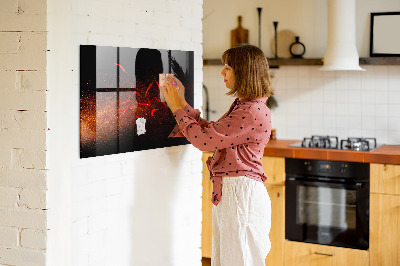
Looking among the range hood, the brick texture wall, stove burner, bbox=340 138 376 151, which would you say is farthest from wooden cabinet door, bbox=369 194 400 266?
the brick texture wall

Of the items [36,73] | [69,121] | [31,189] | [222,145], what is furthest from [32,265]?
[222,145]

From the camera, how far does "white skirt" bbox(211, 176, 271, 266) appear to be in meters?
2.76

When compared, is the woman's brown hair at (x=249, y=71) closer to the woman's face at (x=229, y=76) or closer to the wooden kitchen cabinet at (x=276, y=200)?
the woman's face at (x=229, y=76)

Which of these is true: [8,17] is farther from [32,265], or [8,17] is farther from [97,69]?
[32,265]

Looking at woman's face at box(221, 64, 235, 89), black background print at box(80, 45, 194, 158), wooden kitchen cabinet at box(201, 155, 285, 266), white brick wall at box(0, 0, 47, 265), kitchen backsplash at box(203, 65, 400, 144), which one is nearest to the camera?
white brick wall at box(0, 0, 47, 265)

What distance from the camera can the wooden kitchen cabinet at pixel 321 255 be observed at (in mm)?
4188

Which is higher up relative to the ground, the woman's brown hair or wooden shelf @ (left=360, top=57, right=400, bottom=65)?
wooden shelf @ (left=360, top=57, right=400, bottom=65)

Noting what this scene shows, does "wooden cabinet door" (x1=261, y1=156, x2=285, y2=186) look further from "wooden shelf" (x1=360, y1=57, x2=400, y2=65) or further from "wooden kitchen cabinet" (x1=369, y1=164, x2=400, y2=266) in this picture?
"wooden shelf" (x1=360, y1=57, x2=400, y2=65)

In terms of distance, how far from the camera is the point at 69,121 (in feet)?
7.75

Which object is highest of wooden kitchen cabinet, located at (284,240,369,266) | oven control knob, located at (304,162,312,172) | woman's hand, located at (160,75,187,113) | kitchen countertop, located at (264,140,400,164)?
woman's hand, located at (160,75,187,113)

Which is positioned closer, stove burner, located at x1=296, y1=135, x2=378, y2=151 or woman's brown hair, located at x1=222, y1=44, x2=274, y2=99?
woman's brown hair, located at x1=222, y1=44, x2=274, y2=99

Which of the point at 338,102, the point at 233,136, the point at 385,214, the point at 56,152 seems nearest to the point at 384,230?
the point at 385,214

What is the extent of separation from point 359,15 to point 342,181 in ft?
4.54

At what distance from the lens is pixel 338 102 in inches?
190
